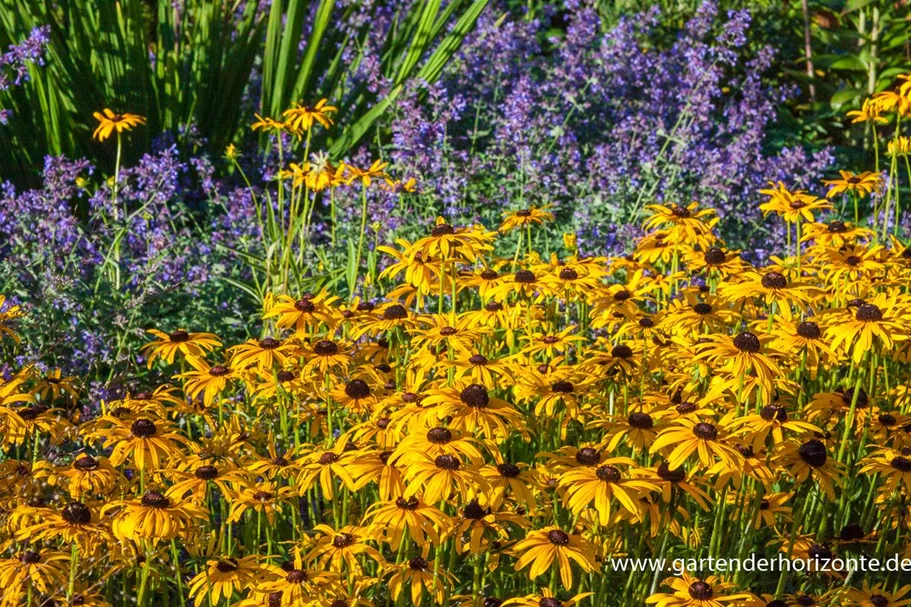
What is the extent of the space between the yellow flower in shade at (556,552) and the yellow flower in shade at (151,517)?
0.70m

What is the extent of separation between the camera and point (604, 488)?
216 centimetres

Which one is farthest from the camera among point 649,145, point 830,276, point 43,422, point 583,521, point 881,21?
point 881,21

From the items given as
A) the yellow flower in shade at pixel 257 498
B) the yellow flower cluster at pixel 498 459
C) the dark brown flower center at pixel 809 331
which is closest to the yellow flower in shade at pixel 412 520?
the yellow flower cluster at pixel 498 459

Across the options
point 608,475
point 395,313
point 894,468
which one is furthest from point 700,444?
point 395,313

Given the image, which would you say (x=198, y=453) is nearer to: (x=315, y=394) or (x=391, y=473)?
(x=315, y=394)

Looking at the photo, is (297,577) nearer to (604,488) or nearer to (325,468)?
(325,468)

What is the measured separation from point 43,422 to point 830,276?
Answer: 7.98 feet

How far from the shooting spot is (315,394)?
9.39 feet

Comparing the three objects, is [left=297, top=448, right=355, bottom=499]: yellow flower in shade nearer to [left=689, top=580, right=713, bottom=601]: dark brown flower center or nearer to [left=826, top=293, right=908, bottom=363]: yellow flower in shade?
[left=689, top=580, right=713, bottom=601]: dark brown flower center

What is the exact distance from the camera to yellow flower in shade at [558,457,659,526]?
2.12m

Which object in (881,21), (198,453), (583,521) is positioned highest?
(881,21)

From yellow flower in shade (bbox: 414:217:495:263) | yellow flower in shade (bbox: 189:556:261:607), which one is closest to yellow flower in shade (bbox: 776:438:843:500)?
yellow flower in shade (bbox: 414:217:495:263)

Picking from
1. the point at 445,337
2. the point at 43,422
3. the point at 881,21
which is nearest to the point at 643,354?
the point at 445,337

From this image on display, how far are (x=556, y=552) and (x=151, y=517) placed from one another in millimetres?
828
